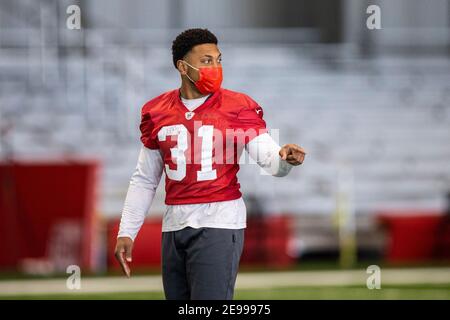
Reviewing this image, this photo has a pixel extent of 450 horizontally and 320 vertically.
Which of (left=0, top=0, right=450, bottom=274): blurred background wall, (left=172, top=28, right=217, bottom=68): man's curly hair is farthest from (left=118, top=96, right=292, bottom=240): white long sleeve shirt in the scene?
(left=0, top=0, right=450, bottom=274): blurred background wall

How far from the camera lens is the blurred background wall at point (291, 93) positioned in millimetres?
16562

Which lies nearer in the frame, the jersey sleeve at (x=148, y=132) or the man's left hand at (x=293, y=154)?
the man's left hand at (x=293, y=154)

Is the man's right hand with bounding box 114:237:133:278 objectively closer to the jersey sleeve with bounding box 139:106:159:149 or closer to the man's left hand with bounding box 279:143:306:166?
the jersey sleeve with bounding box 139:106:159:149

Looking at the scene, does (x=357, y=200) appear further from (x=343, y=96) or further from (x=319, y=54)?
(x=319, y=54)

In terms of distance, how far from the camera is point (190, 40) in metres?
5.31

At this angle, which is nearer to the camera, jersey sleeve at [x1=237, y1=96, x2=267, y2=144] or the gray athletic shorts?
the gray athletic shorts

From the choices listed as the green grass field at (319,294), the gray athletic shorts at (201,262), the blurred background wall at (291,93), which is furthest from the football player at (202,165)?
the blurred background wall at (291,93)

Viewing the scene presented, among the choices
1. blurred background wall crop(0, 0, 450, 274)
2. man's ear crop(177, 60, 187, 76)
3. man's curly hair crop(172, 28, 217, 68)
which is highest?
man's curly hair crop(172, 28, 217, 68)

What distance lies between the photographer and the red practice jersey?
17.1 feet

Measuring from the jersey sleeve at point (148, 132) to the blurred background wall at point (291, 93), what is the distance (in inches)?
359

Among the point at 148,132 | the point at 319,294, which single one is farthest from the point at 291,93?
the point at 148,132

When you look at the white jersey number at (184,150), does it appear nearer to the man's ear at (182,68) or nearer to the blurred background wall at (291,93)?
the man's ear at (182,68)

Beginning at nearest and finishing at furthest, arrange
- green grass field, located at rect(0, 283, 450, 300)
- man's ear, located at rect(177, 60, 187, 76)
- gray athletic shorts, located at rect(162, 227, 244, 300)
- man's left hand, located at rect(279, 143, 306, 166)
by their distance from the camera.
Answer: man's left hand, located at rect(279, 143, 306, 166) → gray athletic shorts, located at rect(162, 227, 244, 300) → man's ear, located at rect(177, 60, 187, 76) → green grass field, located at rect(0, 283, 450, 300)

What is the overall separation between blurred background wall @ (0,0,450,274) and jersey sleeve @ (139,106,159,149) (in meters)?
9.12
